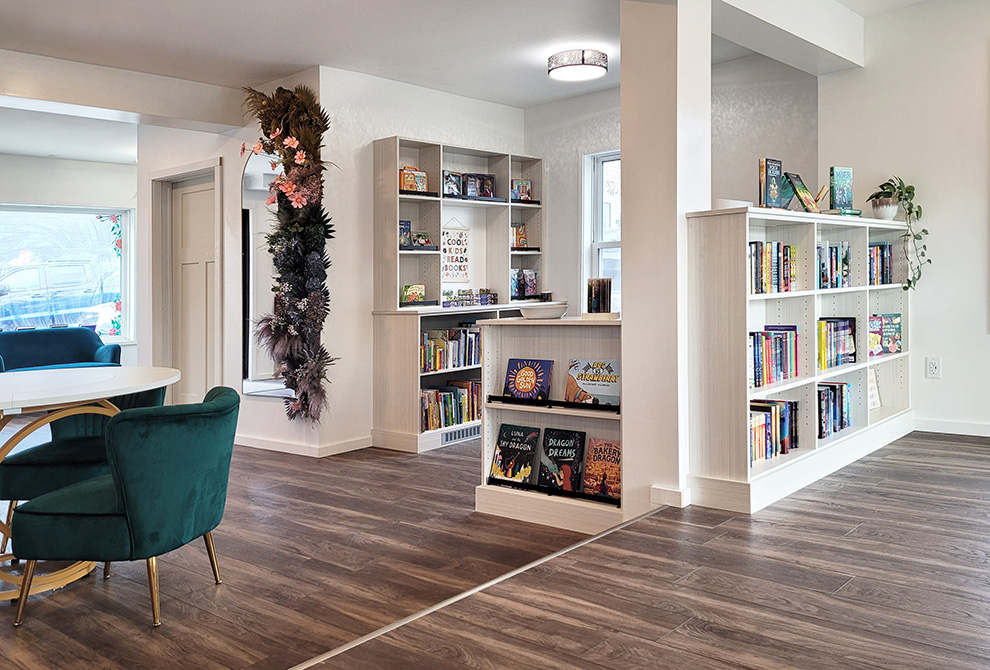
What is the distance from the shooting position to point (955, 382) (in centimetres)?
509

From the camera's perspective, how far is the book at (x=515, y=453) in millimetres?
3957

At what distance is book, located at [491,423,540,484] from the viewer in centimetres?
396

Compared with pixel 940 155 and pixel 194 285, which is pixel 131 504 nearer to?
pixel 194 285

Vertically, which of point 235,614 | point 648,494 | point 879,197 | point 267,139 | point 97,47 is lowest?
point 235,614

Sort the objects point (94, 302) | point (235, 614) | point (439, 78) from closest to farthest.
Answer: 1. point (235, 614)
2. point (439, 78)
3. point (94, 302)

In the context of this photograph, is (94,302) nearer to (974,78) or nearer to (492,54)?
(492,54)

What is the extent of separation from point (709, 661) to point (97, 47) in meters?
4.95

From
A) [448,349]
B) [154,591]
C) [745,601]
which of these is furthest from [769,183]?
[154,591]

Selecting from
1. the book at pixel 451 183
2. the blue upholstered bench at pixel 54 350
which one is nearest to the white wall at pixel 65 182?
the blue upholstered bench at pixel 54 350

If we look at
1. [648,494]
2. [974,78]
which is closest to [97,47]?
[648,494]

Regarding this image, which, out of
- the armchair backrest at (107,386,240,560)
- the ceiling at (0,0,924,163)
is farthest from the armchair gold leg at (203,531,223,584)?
the ceiling at (0,0,924,163)

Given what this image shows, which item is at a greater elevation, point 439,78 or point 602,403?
point 439,78

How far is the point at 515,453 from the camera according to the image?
3994 millimetres

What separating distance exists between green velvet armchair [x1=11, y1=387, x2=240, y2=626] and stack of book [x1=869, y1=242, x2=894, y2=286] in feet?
12.9
